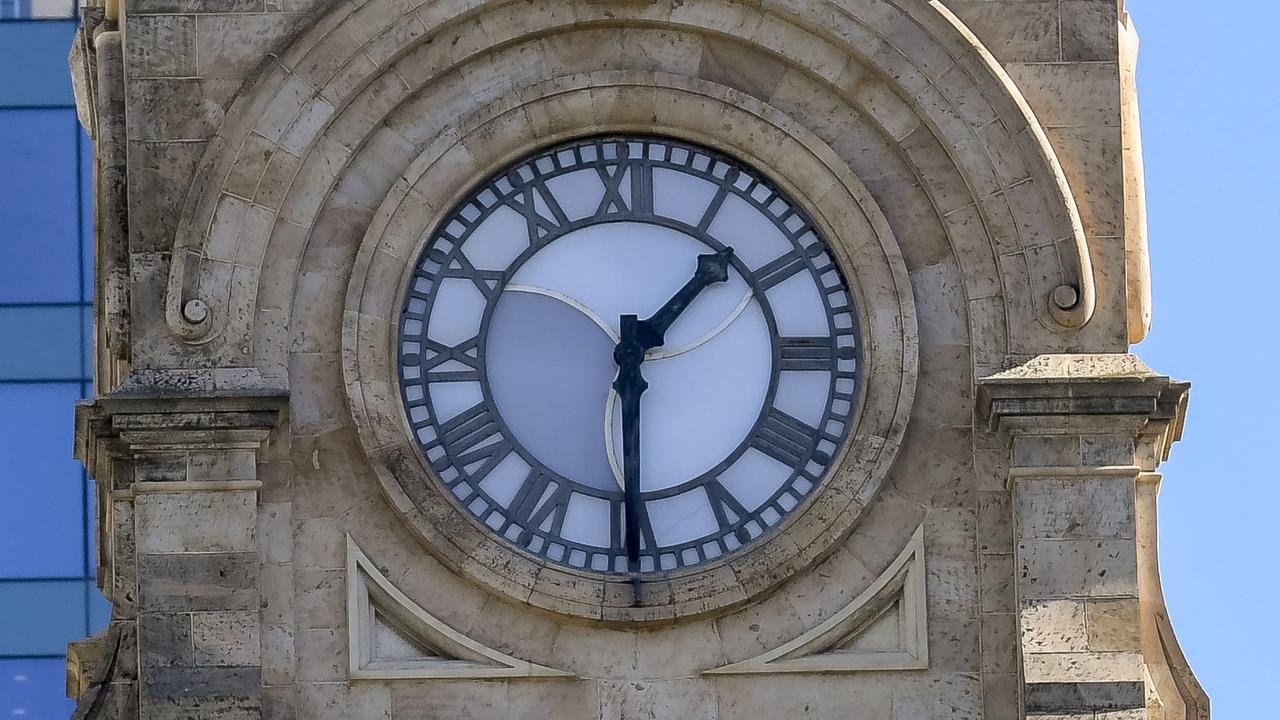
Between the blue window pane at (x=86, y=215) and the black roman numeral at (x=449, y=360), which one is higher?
the blue window pane at (x=86, y=215)

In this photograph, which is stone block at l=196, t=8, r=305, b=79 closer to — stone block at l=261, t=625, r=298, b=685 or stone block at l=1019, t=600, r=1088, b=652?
stone block at l=261, t=625, r=298, b=685

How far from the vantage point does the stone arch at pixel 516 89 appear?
21938mm

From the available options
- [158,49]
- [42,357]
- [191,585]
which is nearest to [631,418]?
[191,585]

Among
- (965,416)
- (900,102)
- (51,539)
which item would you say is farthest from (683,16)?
(51,539)

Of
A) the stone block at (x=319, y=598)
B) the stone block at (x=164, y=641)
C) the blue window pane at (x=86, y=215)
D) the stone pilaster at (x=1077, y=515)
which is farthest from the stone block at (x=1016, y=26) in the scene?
the blue window pane at (x=86, y=215)

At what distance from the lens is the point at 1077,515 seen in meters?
21.5

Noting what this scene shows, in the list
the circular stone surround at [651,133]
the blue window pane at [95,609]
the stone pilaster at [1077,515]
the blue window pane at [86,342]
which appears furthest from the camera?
the blue window pane at [86,342]

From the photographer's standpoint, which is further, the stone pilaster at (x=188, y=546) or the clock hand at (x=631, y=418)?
the clock hand at (x=631, y=418)

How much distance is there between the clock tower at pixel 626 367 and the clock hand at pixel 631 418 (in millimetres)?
22

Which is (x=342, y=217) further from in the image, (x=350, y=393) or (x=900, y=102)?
(x=900, y=102)

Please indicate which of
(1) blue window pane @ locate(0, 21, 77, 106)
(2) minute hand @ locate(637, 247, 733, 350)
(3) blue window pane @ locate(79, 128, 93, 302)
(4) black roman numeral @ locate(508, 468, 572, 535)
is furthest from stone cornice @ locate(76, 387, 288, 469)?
(1) blue window pane @ locate(0, 21, 77, 106)

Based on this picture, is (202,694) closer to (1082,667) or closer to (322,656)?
(322,656)

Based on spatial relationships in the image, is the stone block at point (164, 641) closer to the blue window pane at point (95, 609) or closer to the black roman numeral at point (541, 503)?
the black roman numeral at point (541, 503)

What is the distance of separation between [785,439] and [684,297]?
3.28ft
